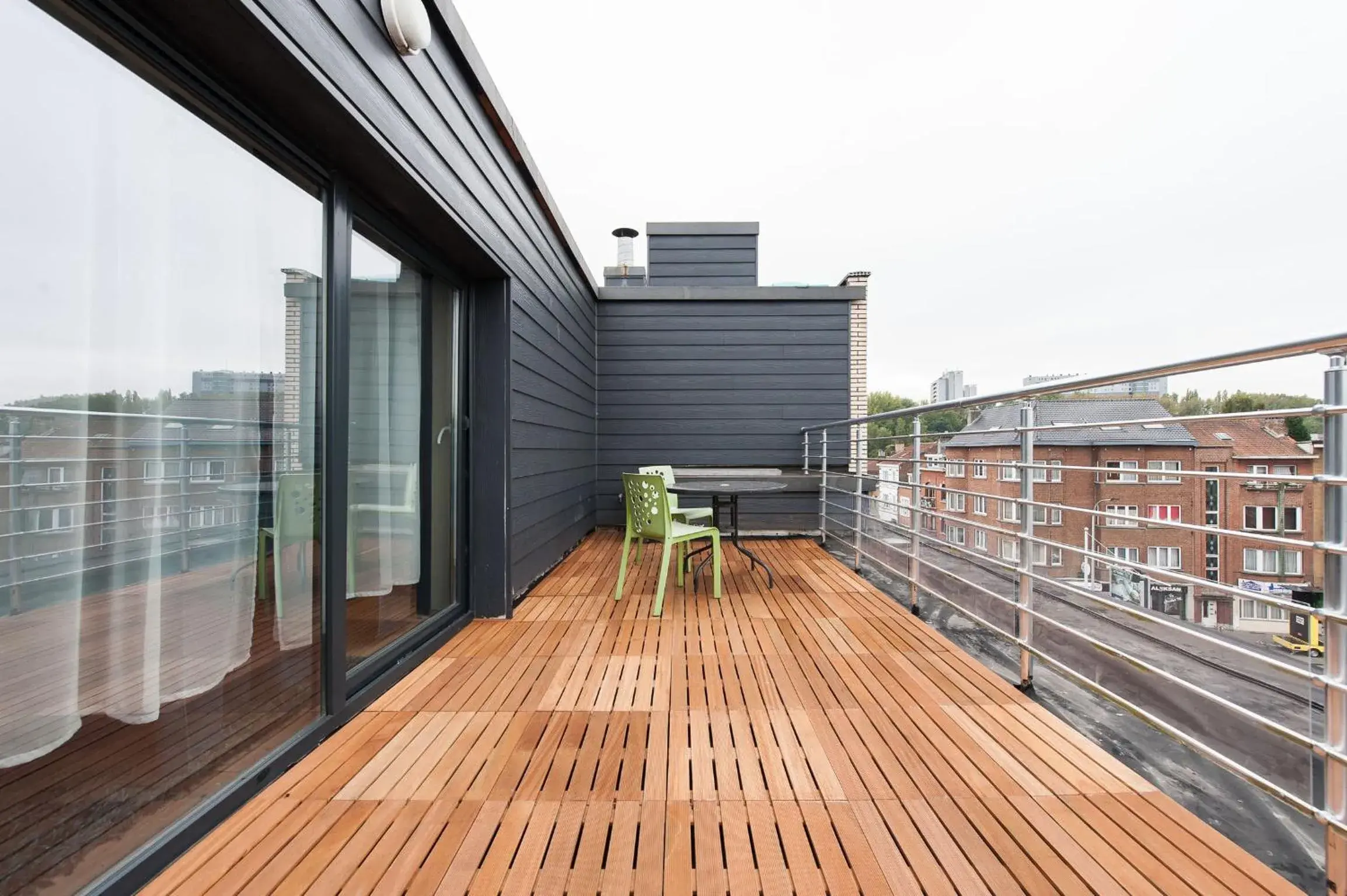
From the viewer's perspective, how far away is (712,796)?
4.39 ft

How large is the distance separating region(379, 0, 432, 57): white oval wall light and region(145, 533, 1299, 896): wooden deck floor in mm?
2083

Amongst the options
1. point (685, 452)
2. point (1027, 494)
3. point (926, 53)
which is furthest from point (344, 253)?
point (926, 53)

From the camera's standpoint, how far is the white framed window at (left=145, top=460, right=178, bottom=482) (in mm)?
1157

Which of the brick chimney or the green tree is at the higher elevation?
the brick chimney

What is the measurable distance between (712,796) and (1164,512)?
2459 millimetres

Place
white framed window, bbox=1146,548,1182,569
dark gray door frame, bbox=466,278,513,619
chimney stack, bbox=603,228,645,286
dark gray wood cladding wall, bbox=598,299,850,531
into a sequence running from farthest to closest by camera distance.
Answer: chimney stack, bbox=603,228,645,286 < dark gray wood cladding wall, bbox=598,299,850,531 < dark gray door frame, bbox=466,278,513,619 < white framed window, bbox=1146,548,1182,569

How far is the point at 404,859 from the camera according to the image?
113 cm

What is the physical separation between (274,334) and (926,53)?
1000 centimetres

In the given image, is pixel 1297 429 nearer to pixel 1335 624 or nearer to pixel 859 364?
pixel 1335 624

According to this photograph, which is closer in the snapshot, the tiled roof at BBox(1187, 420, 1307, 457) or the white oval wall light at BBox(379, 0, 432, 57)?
the tiled roof at BBox(1187, 420, 1307, 457)

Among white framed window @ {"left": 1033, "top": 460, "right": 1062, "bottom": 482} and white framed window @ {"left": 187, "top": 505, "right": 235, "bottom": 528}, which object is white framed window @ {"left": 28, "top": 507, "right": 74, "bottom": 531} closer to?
white framed window @ {"left": 187, "top": 505, "right": 235, "bottom": 528}

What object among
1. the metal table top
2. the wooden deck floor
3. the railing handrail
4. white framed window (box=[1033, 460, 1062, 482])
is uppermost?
the railing handrail

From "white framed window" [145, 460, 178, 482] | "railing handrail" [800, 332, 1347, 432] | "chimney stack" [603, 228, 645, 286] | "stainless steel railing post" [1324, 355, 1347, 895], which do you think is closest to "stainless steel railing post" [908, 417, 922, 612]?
"railing handrail" [800, 332, 1347, 432]

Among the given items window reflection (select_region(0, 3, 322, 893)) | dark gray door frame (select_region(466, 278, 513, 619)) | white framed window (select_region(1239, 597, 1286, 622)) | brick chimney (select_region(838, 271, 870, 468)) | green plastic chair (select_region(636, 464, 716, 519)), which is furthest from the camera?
brick chimney (select_region(838, 271, 870, 468))
